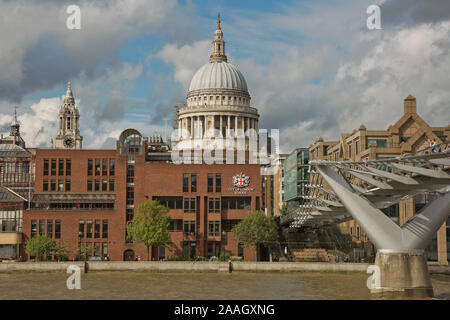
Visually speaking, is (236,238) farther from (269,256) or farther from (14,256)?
(14,256)

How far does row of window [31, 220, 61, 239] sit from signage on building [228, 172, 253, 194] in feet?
70.3

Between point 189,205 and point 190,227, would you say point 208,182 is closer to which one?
point 189,205

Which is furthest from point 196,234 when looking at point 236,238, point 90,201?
point 90,201

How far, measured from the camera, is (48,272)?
63656 mm

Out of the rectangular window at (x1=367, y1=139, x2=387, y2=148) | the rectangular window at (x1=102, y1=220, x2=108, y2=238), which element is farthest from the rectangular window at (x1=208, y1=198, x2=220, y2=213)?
the rectangular window at (x1=367, y1=139, x2=387, y2=148)

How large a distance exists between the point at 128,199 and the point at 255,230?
696 inches

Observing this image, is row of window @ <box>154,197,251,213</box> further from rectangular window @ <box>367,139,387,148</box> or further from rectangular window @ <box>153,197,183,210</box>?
rectangular window @ <box>367,139,387,148</box>

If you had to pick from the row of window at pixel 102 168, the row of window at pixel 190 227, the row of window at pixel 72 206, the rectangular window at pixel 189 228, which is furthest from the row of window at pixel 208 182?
the row of window at pixel 72 206

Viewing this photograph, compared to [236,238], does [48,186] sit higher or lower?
higher

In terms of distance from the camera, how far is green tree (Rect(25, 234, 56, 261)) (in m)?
75.3

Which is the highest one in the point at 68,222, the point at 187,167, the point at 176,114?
the point at 176,114

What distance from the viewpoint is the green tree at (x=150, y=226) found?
7412cm

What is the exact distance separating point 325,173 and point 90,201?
52.1m

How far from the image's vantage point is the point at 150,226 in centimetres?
7425
